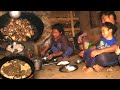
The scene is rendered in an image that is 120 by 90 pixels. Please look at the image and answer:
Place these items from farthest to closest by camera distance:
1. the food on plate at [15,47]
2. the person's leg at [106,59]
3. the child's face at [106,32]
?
the food on plate at [15,47] → the person's leg at [106,59] → the child's face at [106,32]

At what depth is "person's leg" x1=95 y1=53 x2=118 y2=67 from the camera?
5.31 m

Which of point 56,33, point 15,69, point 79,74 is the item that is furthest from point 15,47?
point 79,74

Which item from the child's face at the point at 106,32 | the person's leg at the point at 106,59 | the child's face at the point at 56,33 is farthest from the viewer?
the child's face at the point at 56,33

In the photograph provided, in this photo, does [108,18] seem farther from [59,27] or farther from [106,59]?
[59,27]

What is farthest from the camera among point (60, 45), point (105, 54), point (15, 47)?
point (60, 45)

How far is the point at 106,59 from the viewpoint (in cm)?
532

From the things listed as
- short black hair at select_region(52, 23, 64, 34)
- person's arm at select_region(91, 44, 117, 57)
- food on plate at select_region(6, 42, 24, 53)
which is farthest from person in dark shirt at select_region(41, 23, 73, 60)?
→ person's arm at select_region(91, 44, 117, 57)

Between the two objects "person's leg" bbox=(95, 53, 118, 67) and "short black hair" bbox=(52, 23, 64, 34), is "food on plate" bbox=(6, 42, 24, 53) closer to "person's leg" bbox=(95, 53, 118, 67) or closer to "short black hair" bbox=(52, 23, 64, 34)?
"short black hair" bbox=(52, 23, 64, 34)

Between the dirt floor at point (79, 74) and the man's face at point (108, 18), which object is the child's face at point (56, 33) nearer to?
the dirt floor at point (79, 74)

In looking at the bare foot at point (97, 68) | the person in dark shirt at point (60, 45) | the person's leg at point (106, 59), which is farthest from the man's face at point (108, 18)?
the person in dark shirt at point (60, 45)

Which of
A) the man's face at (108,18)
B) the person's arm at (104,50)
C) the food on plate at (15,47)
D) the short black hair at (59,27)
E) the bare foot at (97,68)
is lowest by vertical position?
the bare foot at (97,68)

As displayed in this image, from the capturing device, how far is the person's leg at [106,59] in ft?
17.4
